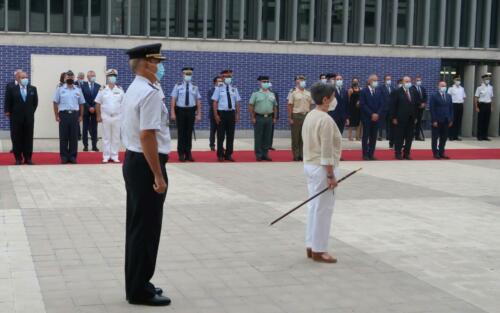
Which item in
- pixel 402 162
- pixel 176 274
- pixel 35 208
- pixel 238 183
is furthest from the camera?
pixel 402 162

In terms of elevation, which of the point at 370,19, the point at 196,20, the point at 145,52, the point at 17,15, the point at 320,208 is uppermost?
the point at 370,19

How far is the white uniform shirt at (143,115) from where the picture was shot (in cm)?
560

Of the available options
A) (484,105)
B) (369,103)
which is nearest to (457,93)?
(484,105)

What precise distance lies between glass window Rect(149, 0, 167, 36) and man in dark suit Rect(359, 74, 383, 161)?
692 centimetres

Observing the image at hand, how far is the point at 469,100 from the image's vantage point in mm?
24891

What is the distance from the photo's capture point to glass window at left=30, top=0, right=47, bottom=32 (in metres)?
20.8

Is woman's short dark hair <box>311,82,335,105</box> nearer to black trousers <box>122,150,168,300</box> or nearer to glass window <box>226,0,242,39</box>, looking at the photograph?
black trousers <box>122,150,168,300</box>

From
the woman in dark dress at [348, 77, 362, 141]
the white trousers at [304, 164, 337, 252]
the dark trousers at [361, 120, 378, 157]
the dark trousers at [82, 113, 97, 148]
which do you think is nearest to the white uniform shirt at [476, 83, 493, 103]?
the woman in dark dress at [348, 77, 362, 141]

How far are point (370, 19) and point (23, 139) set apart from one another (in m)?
12.5

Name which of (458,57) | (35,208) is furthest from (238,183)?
(458,57)

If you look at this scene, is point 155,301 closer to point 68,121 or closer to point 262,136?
point 68,121

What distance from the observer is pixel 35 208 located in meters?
10.0

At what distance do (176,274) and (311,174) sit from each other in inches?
62.7

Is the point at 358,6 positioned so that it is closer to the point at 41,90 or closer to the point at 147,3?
the point at 147,3
